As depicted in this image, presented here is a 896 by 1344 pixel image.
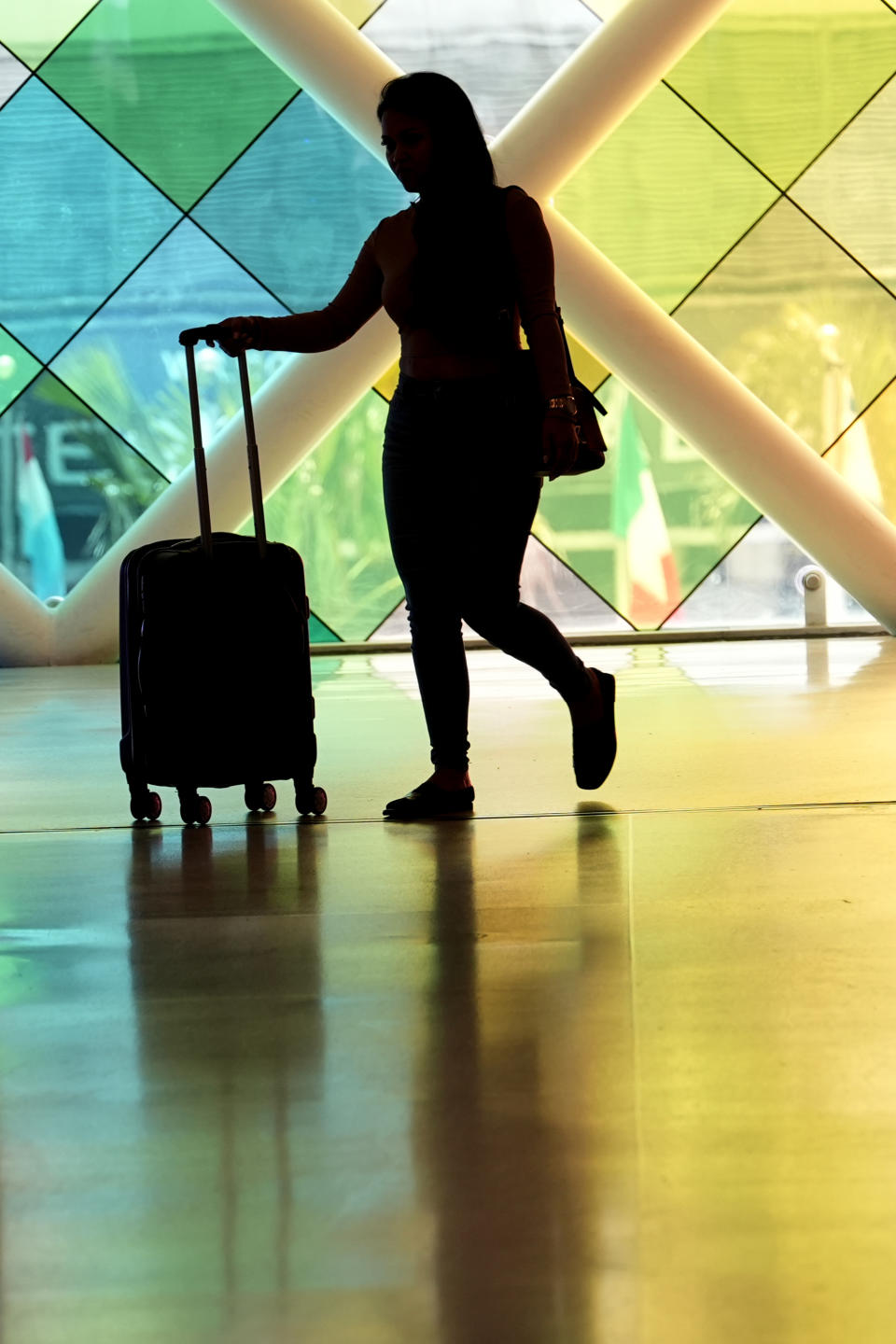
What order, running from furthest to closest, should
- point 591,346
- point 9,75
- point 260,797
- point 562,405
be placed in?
point 9,75 < point 591,346 < point 260,797 < point 562,405

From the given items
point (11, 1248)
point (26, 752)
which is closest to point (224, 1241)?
point (11, 1248)

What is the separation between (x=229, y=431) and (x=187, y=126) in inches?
84.1

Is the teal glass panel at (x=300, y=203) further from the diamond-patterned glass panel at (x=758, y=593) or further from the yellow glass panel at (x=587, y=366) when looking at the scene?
the diamond-patterned glass panel at (x=758, y=593)

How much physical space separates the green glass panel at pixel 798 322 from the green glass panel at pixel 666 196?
0.15m

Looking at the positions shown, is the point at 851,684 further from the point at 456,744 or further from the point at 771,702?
the point at 456,744

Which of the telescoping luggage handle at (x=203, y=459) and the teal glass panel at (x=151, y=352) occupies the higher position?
the teal glass panel at (x=151, y=352)

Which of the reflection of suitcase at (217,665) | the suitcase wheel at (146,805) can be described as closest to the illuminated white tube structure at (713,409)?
the reflection of suitcase at (217,665)

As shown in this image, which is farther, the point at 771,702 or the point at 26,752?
the point at 771,702

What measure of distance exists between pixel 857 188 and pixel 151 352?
181 inches

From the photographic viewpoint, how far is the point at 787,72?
34.1ft

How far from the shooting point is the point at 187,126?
1034 cm

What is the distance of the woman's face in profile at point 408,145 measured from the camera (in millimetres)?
3920

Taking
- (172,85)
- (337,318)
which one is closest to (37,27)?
(172,85)

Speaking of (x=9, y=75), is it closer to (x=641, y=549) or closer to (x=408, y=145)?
(x=641, y=549)
